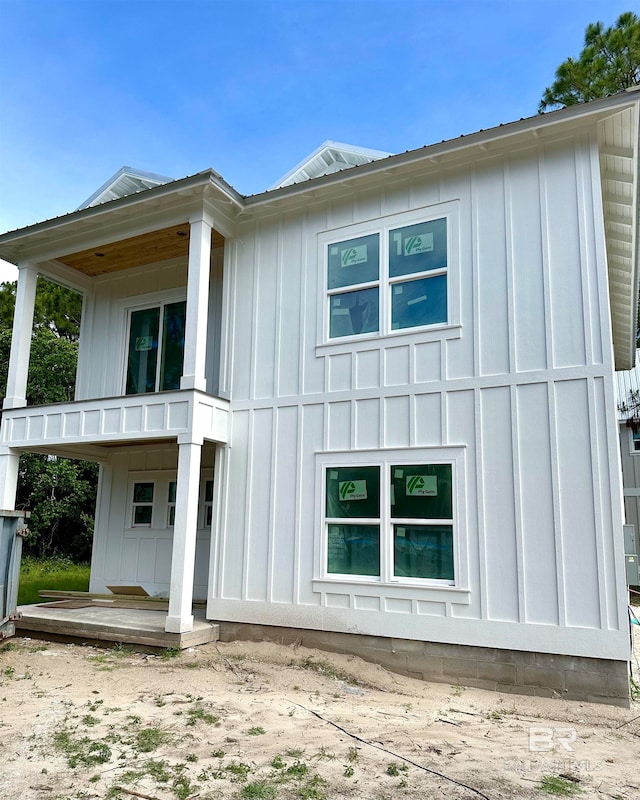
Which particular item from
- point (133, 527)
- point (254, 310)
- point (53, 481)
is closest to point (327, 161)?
point (254, 310)

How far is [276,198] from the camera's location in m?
8.40

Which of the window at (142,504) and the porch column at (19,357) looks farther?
the window at (142,504)

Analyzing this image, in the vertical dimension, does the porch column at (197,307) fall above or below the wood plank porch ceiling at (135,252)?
below

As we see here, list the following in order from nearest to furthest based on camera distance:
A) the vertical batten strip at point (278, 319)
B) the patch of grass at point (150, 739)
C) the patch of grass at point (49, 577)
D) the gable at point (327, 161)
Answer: the patch of grass at point (150, 739) < the vertical batten strip at point (278, 319) < the gable at point (327, 161) < the patch of grass at point (49, 577)

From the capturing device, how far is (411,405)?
284 inches

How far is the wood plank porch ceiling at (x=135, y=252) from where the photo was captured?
959cm

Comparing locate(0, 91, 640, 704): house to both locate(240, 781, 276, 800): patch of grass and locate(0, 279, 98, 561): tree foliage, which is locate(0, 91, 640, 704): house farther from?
locate(0, 279, 98, 561): tree foliage

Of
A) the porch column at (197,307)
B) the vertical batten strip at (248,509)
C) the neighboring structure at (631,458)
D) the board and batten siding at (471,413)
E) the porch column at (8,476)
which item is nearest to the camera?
the board and batten siding at (471,413)

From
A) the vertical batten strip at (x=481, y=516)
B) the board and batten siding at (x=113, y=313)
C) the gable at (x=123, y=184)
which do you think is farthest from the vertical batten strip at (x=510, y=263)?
the gable at (x=123, y=184)

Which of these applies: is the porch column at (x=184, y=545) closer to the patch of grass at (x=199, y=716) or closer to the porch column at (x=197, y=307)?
the porch column at (x=197, y=307)

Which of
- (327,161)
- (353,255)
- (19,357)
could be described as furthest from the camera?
(327,161)

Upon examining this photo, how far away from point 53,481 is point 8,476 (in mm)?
9247

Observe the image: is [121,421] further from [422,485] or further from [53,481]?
[53,481]

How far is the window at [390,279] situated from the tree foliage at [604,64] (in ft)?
33.2
